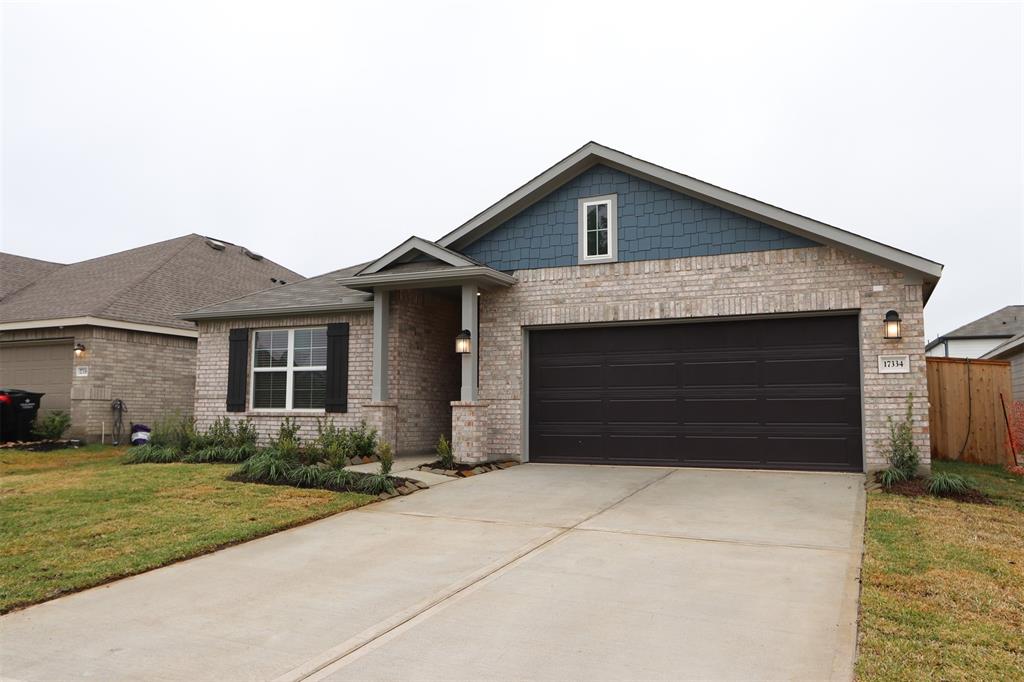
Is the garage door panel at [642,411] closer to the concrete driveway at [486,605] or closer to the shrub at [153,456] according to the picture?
the concrete driveway at [486,605]

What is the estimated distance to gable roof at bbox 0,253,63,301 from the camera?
20.6 meters

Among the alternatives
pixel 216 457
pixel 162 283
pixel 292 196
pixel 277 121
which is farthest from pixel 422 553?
pixel 292 196

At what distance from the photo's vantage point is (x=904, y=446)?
382 inches

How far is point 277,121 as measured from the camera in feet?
87.4

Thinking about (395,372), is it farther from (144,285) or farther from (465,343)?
(144,285)

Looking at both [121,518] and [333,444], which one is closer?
[121,518]

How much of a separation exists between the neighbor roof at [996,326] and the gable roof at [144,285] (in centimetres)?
3346

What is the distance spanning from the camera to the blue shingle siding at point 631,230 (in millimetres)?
10992

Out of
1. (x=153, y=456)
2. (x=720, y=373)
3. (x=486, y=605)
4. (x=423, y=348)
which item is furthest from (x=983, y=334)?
(x=486, y=605)

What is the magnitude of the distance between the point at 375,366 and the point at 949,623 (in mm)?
9692

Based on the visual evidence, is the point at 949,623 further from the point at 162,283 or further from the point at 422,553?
the point at 162,283

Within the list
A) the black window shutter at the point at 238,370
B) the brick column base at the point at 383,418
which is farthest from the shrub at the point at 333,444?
the black window shutter at the point at 238,370

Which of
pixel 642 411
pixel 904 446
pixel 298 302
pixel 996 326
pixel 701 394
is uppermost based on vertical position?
pixel 996 326

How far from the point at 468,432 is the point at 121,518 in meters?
5.32
